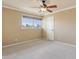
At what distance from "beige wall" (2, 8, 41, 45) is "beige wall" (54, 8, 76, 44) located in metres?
2.35

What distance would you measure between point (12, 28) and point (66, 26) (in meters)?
3.54

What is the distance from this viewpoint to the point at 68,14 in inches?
180

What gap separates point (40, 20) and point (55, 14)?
1.80m

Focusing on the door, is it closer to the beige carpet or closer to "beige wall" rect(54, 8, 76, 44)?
"beige wall" rect(54, 8, 76, 44)

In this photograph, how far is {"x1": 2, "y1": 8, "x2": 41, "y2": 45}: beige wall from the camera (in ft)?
13.4

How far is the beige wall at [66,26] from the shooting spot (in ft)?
14.1

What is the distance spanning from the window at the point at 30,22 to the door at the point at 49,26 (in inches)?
23.6

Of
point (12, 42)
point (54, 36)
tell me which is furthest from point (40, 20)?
point (12, 42)

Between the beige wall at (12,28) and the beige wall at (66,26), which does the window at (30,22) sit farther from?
the beige wall at (66,26)

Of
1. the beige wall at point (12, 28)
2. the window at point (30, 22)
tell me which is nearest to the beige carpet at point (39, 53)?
the beige wall at point (12, 28)

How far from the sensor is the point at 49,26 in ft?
20.0

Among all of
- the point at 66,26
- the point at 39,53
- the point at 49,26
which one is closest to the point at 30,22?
the point at 49,26

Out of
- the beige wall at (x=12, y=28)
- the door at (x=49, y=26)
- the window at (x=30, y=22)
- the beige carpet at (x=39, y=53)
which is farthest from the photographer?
the door at (x=49, y=26)

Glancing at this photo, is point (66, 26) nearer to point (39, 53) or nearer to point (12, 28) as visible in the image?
point (39, 53)
